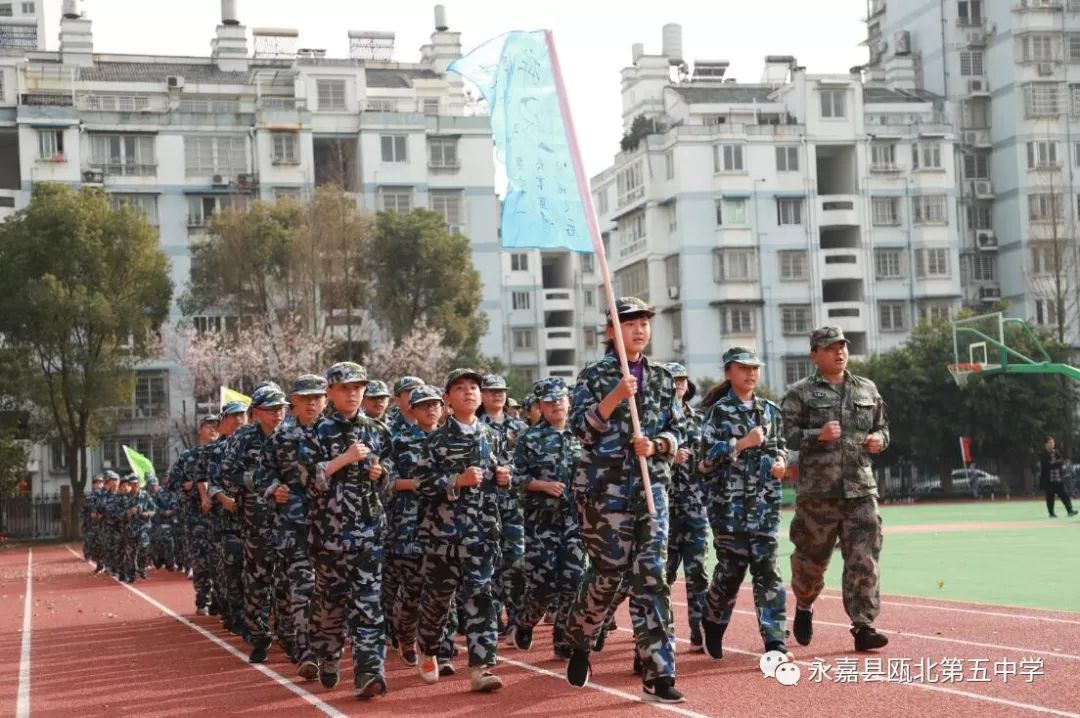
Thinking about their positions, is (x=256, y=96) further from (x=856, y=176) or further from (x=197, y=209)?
(x=856, y=176)

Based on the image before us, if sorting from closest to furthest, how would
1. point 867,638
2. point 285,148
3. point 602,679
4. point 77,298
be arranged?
point 602,679
point 867,638
point 77,298
point 285,148

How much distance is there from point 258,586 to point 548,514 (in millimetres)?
2445

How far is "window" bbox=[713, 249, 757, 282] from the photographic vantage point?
2498 inches

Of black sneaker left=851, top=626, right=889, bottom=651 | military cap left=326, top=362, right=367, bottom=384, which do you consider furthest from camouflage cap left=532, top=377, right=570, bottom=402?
black sneaker left=851, top=626, right=889, bottom=651

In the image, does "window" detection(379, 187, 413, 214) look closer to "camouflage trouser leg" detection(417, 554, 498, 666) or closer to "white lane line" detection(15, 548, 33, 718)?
"white lane line" detection(15, 548, 33, 718)

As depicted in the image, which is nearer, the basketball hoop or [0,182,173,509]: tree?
the basketball hoop

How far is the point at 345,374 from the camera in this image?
34.3ft

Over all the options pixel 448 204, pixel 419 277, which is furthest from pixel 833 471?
pixel 448 204

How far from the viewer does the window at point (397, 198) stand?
59562mm

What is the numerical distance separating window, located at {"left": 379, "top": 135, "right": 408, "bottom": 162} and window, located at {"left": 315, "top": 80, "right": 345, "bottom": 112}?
244 centimetres

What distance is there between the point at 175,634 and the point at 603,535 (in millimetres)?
8151

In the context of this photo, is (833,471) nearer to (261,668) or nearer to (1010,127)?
(261,668)

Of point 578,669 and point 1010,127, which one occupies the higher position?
point 1010,127

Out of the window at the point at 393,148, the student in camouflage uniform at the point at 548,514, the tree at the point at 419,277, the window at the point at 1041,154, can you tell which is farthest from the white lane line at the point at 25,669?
the window at the point at 1041,154
